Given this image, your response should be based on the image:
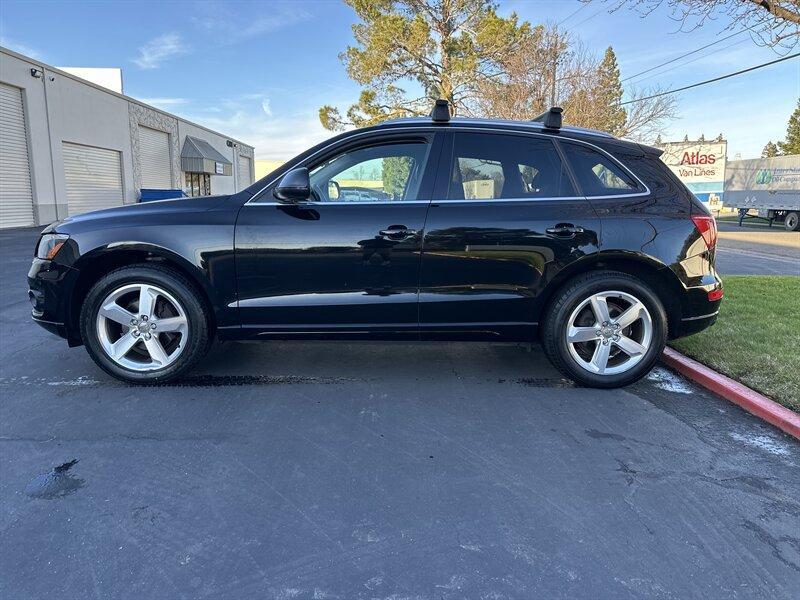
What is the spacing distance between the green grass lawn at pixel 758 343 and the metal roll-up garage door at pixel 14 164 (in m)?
22.8

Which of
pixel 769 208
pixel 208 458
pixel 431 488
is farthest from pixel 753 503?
pixel 769 208

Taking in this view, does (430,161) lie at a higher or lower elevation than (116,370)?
higher

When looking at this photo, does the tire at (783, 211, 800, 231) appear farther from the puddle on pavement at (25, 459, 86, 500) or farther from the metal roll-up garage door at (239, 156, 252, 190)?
the metal roll-up garage door at (239, 156, 252, 190)

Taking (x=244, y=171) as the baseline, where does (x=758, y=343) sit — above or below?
below

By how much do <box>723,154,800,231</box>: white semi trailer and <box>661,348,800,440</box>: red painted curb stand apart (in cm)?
2668

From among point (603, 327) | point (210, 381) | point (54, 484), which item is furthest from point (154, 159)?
point (603, 327)

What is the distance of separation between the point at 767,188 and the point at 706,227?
95.4 feet

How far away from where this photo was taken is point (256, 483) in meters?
2.73

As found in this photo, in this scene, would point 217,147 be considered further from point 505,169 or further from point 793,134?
point 793,134

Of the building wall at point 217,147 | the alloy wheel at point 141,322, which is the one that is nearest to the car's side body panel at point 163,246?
the alloy wheel at point 141,322

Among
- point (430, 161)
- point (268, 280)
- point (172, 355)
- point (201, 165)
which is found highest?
point (201, 165)

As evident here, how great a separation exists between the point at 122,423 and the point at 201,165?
3488 cm

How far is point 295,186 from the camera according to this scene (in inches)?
143

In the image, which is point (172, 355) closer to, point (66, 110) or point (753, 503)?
point (753, 503)
